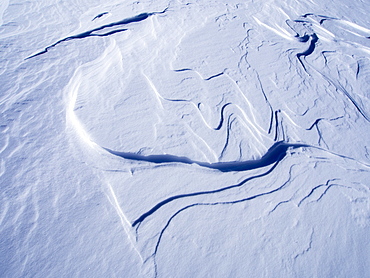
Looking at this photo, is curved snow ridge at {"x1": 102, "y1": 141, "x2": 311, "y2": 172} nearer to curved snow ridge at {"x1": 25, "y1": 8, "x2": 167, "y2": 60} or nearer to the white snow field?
the white snow field

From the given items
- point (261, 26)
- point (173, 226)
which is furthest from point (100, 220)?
point (261, 26)

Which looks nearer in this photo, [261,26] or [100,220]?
[100,220]

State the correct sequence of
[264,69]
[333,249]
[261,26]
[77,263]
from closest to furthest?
[77,263] → [333,249] → [264,69] → [261,26]

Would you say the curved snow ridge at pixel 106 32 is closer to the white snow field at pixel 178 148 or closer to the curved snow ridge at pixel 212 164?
the white snow field at pixel 178 148

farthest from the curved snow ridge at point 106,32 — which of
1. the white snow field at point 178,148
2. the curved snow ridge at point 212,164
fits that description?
the curved snow ridge at point 212,164

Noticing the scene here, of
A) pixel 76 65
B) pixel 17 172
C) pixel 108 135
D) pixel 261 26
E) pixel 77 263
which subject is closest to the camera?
pixel 77 263

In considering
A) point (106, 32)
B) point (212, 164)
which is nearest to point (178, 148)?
point (212, 164)

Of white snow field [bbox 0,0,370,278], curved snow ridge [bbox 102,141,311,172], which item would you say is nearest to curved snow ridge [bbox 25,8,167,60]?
white snow field [bbox 0,0,370,278]

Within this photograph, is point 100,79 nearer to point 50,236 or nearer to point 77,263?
point 50,236
